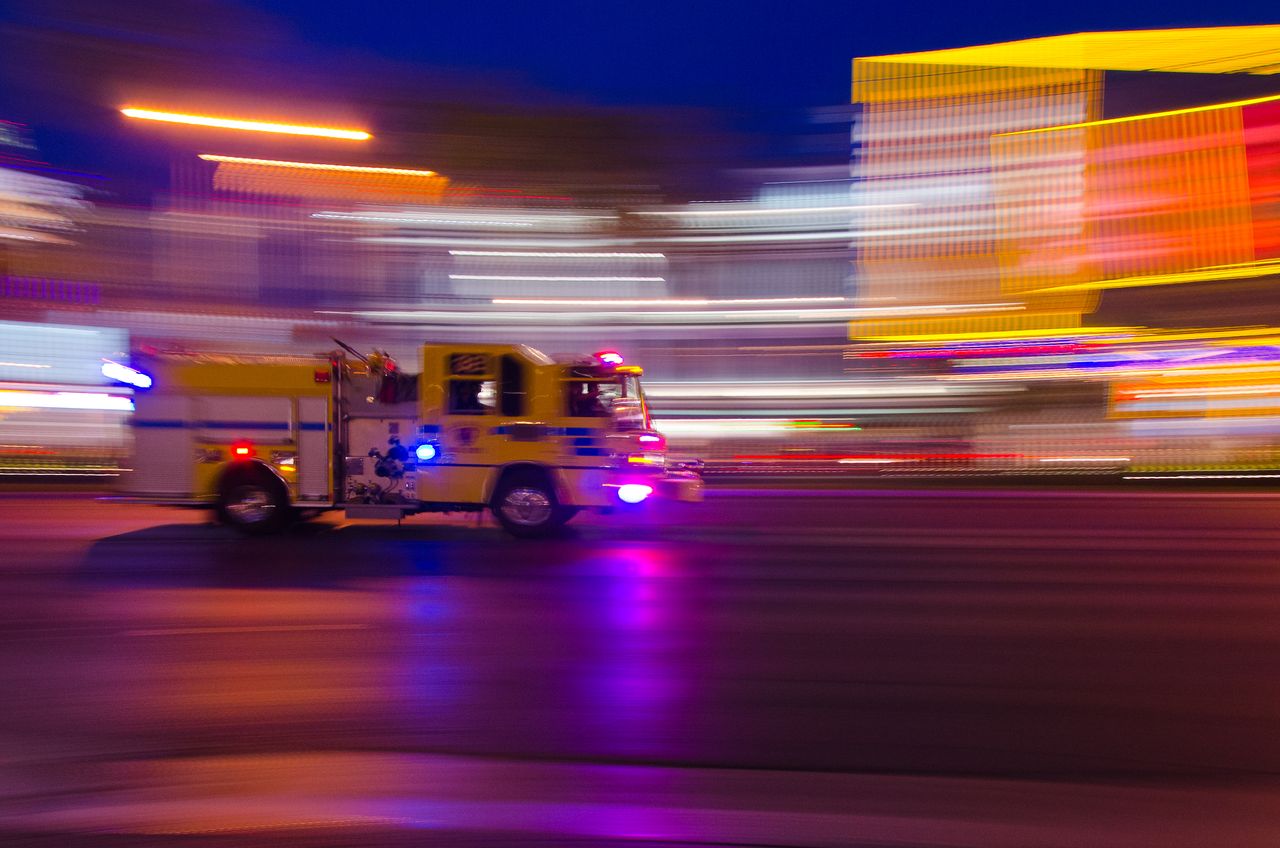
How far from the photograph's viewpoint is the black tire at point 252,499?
11.9 m

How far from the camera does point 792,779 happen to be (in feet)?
14.0

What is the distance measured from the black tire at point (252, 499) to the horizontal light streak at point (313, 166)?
29.7 meters

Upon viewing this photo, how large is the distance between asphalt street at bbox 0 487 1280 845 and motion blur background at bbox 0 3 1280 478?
17.4 metres

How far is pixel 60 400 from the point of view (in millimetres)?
28953

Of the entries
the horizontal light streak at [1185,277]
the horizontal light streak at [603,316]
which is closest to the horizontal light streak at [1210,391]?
the horizontal light streak at [603,316]

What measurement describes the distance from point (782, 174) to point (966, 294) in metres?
13.4

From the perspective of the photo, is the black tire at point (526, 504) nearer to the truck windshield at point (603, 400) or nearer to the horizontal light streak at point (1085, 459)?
the truck windshield at point (603, 400)

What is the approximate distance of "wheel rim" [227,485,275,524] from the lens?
1194 cm

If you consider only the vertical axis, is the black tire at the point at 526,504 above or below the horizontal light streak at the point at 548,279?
below

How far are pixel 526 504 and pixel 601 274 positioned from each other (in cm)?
3077

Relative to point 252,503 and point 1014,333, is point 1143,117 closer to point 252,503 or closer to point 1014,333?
point 1014,333

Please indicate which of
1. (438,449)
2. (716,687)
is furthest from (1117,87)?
(716,687)

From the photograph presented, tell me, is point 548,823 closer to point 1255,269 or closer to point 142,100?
point 142,100

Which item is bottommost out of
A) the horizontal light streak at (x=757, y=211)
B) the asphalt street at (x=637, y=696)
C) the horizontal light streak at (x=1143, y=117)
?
the asphalt street at (x=637, y=696)
